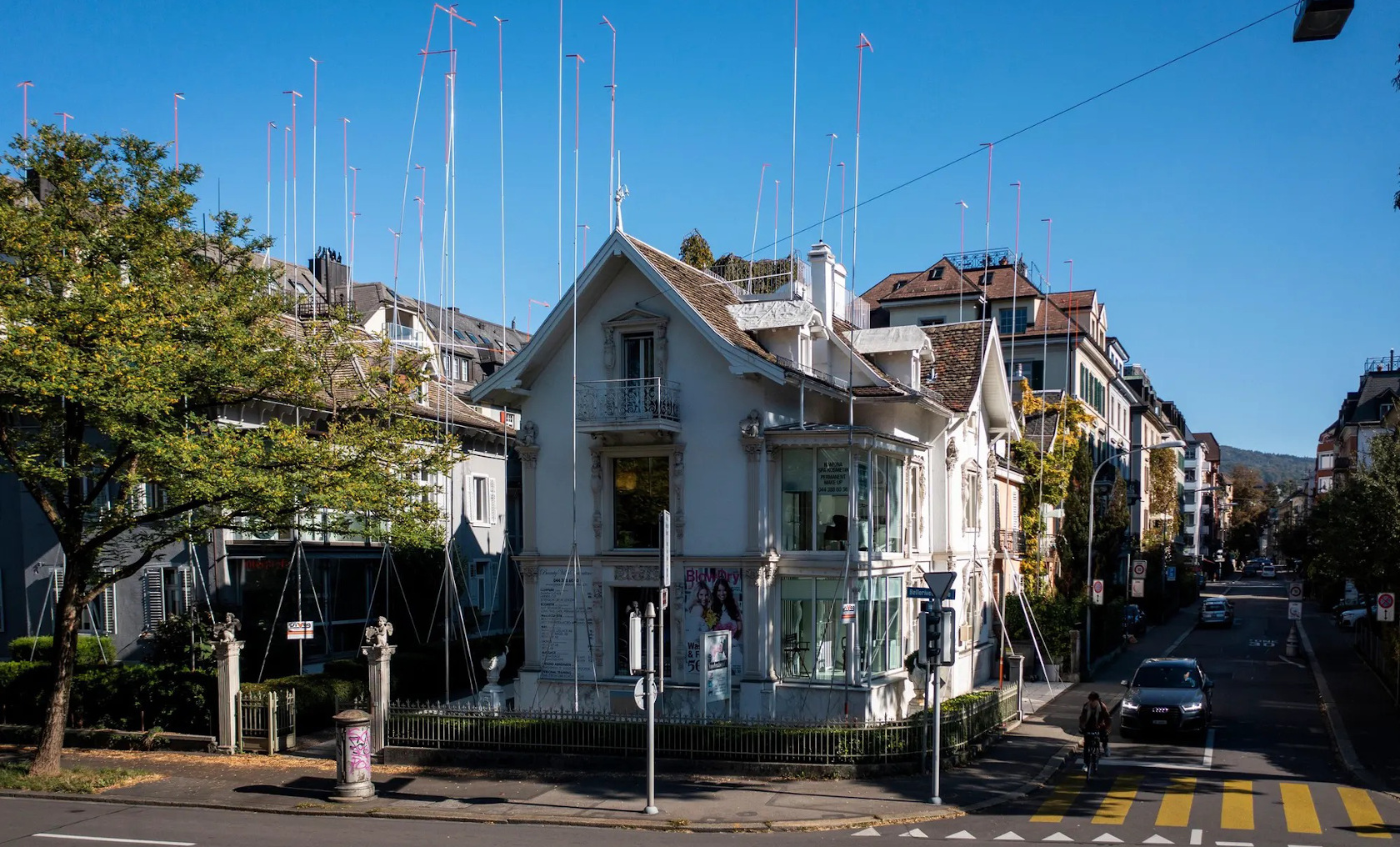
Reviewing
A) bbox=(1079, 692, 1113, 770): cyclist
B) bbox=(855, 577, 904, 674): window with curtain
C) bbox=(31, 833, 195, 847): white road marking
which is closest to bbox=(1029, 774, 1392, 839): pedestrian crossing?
bbox=(1079, 692, 1113, 770): cyclist

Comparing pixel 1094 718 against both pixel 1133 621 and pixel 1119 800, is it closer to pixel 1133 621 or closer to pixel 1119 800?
pixel 1119 800

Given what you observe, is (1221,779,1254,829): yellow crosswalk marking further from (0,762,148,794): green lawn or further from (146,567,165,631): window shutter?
(146,567,165,631): window shutter

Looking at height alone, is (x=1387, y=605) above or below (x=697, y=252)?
below

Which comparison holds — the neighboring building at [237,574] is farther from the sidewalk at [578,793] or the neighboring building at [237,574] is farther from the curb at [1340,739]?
the curb at [1340,739]

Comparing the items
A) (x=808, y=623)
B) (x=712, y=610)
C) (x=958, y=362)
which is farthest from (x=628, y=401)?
(x=958, y=362)

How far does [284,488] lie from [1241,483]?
6873 inches

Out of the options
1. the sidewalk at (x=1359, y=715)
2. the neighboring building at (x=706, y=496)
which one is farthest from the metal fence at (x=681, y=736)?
the sidewalk at (x=1359, y=715)

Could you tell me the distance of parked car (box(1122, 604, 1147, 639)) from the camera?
52275 millimetres

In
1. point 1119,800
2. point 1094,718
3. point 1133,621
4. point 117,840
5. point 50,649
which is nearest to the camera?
point 117,840


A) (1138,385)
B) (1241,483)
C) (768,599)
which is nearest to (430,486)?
(768,599)

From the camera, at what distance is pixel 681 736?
21922 millimetres

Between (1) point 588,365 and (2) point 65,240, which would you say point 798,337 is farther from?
(2) point 65,240

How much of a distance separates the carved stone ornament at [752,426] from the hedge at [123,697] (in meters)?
12.4

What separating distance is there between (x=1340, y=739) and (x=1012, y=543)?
13.0m
